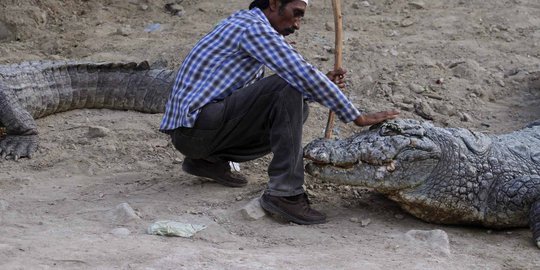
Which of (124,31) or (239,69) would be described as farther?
(124,31)

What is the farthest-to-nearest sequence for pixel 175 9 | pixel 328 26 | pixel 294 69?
pixel 175 9, pixel 328 26, pixel 294 69

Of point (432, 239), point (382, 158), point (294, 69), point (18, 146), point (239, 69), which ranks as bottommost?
point (18, 146)

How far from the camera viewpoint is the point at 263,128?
196 inches

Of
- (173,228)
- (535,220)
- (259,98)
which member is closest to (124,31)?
(259,98)

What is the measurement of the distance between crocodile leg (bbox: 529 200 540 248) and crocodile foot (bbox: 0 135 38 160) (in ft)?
11.6

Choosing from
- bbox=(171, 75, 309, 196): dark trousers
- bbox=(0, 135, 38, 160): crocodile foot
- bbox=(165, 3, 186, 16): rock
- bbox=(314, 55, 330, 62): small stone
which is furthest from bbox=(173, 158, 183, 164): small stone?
bbox=(165, 3, 186, 16): rock

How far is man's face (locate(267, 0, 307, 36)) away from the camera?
4883 millimetres

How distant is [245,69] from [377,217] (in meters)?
1.18

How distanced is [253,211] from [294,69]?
87 cm

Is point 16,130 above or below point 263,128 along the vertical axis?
below

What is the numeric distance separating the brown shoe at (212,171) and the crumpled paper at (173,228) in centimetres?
81

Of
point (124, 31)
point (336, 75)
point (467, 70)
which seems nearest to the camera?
point (336, 75)

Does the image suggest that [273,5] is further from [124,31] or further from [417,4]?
[417,4]

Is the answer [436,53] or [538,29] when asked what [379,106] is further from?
[538,29]
